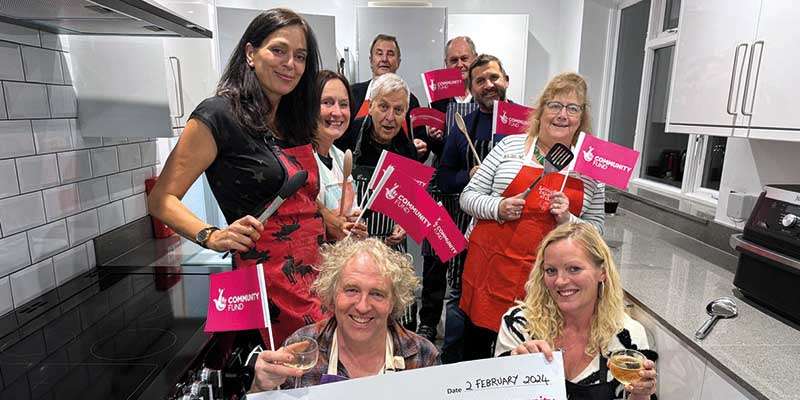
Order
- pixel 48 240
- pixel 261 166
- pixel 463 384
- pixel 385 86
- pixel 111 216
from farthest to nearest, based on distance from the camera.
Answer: pixel 385 86 < pixel 111 216 < pixel 48 240 < pixel 261 166 < pixel 463 384

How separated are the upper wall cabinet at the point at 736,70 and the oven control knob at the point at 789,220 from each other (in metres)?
0.24

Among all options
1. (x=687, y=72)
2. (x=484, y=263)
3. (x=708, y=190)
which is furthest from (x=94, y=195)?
(x=708, y=190)

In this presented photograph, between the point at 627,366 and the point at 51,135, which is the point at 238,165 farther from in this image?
the point at 627,366

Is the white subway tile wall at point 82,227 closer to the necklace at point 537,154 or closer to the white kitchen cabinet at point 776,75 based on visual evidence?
the necklace at point 537,154

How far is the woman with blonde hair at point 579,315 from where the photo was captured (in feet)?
4.20

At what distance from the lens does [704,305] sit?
1.54 metres

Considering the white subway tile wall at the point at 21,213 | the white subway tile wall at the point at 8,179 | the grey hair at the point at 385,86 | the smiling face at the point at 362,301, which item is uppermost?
the grey hair at the point at 385,86

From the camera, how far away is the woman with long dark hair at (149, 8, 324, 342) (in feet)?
3.76

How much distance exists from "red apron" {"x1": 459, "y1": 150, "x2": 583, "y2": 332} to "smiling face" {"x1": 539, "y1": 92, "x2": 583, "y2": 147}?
0.13 m

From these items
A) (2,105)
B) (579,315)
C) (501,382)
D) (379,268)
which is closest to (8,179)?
(2,105)

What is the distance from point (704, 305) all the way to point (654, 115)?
1.92 meters

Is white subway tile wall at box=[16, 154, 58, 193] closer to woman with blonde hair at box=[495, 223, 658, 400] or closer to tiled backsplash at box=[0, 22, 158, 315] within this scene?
tiled backsplash at box=[0, 22, 158, 315]

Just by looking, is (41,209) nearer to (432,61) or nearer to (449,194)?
(449,194)

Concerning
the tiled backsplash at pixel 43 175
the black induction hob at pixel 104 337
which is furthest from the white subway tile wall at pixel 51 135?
the black induction hob at pixel 104 337
